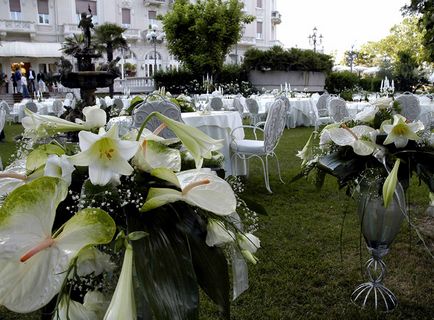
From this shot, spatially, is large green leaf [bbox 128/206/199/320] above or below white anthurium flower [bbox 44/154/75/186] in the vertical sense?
below

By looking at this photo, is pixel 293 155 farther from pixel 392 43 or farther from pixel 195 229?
pixel 392 43

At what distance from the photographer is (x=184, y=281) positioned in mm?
525

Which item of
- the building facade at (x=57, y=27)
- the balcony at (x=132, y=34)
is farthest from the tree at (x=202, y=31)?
the balcony at (x=132, y=34)

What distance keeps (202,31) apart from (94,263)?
16.4m

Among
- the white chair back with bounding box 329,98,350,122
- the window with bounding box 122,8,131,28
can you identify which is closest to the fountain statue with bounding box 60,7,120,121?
the white chair back with bounding box 329,98,350,122

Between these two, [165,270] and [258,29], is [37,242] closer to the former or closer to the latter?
[165,270]

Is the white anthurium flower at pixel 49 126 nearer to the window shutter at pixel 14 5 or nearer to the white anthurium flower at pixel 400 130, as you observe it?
the white anthurium flower at pixel 400 130

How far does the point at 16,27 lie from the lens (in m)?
22.5

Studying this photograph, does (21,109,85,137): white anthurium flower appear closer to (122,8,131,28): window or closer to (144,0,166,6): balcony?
(122,8,131,28): window

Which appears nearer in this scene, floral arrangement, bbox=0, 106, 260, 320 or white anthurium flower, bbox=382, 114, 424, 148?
floral arrangement, bbox=0, 106, 260, 320

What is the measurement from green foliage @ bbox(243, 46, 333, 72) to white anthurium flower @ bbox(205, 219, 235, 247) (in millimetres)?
16079

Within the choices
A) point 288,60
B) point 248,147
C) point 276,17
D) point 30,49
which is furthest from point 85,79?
point 276,17

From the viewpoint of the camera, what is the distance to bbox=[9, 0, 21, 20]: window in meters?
22.8

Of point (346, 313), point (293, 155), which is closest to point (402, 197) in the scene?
point (346, 313)
